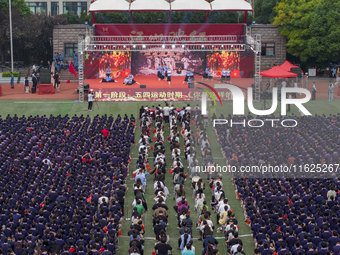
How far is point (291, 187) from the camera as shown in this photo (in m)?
21.4

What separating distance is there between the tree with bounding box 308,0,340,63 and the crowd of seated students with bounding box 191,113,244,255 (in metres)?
23.5

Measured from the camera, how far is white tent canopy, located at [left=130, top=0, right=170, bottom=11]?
4800 cm

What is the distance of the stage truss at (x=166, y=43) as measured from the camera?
44125mm

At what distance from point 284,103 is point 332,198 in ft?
18.4

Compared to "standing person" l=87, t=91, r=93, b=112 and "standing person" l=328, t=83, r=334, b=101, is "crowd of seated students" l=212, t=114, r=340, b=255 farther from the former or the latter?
"standing person" l=87, t=91, r=93, b=112

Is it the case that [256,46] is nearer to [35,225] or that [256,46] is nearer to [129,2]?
[129,2]

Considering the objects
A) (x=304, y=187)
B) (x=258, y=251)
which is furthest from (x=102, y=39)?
(x=258, y=251)

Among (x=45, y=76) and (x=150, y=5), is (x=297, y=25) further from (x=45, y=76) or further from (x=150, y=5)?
(x=45, y=76)

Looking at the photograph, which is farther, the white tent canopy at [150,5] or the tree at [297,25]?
the tree at [297,25]

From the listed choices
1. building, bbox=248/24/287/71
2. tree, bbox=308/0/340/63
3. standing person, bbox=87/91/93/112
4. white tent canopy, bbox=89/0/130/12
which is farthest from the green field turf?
building, bbox=248/24/287/71

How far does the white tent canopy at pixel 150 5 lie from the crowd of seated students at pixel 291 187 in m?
21.7

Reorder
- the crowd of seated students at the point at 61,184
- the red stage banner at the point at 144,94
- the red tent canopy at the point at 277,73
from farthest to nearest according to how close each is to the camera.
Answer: the red stage banner at the point at 144,94 < the red tent canopy at the point at 277,73 < the crowd of seated students at the point at 61,184

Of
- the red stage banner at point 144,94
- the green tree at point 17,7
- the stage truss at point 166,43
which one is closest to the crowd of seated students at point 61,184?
the red stage banner at point 144,94

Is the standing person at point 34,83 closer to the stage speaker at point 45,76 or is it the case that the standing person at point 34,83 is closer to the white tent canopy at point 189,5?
the stage speaker at point 45,76
